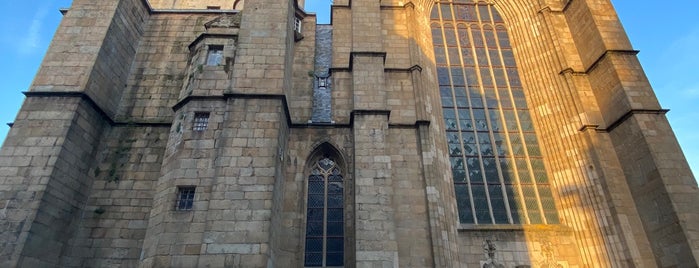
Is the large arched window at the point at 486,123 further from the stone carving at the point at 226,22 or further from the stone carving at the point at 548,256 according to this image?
the stone carving at the point at 226,22

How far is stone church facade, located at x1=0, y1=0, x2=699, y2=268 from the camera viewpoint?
353 inches

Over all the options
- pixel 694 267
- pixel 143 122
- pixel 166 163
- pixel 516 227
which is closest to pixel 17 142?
pixel 143 122

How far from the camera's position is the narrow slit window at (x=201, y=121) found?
9820 mm

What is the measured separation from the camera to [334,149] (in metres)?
11.3

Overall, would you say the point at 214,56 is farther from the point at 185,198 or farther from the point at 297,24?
the point at 185,198

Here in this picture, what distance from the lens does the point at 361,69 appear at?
12.4m

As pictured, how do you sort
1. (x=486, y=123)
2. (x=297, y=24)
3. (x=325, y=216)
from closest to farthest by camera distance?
(x=325, y=216) → (x=486, y=123) → (x=297, y=24)

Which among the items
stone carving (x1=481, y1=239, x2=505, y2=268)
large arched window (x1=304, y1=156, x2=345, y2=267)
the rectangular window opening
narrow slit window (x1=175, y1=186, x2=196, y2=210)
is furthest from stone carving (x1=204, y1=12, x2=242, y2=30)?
stone carving (x1=481, y1=239, x2=505, y2=268)

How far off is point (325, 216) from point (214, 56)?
5672 millimetres

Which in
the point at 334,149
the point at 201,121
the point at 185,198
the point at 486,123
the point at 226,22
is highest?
the point at 226,22

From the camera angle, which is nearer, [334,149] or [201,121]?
[201,121]

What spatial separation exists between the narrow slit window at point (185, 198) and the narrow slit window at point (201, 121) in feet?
5.31

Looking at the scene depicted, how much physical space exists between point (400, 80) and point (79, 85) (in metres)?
9.35

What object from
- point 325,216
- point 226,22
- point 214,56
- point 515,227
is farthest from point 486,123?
point 226,22
